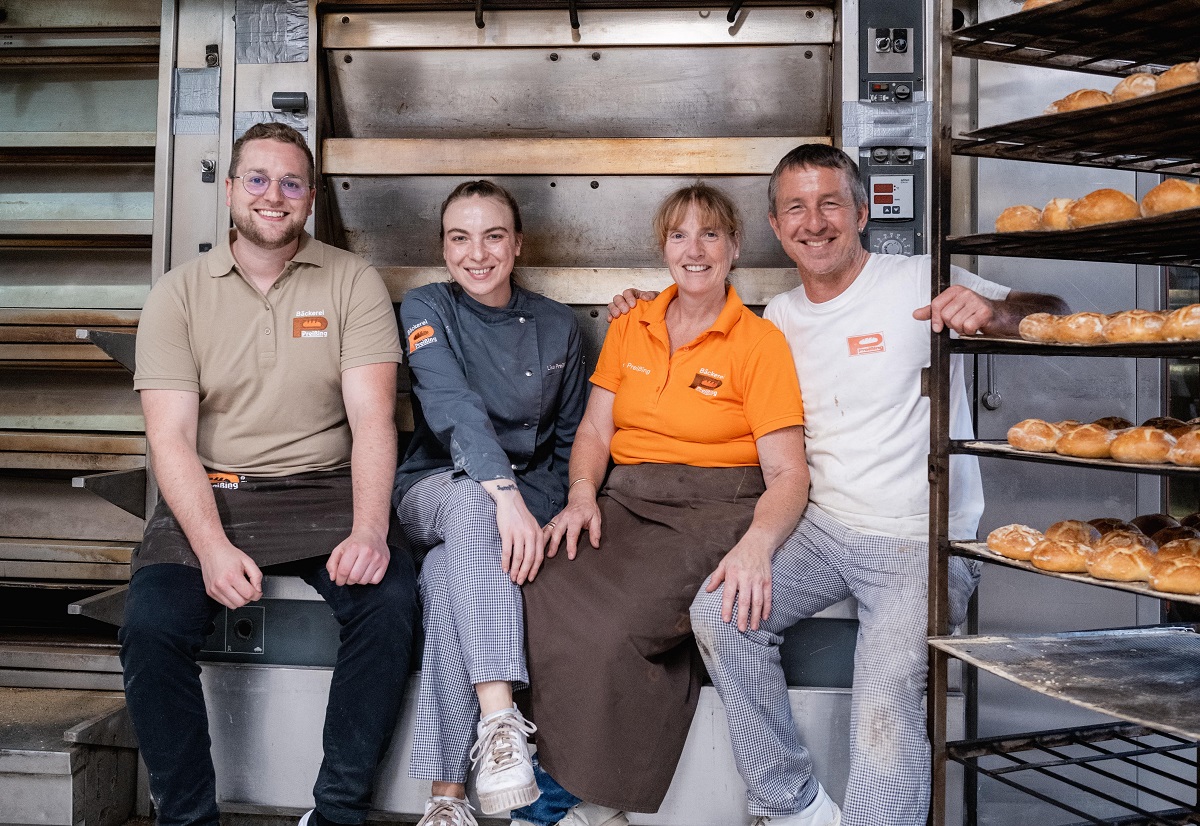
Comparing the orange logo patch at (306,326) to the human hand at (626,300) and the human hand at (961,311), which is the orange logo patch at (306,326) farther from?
the human hand at (961,311)

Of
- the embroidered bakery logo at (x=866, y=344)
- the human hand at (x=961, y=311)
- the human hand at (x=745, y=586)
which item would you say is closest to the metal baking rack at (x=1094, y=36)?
the human hand at (x=961, y=311)

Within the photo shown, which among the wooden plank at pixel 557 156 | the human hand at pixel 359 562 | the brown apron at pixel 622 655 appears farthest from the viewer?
the wooden plank at pixel 557 156

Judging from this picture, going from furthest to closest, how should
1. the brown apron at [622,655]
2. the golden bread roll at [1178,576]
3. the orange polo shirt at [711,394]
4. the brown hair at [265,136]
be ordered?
the brown hair at [265,136] < the orange polo shirt at [711,394] < the brown apron at [622,655] < the golden bread roll at [1178,576]

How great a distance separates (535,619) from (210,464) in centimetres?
89

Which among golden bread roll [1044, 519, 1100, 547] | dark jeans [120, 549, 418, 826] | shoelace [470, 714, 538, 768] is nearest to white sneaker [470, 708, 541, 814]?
shoelace [470, 714, 538, 768]

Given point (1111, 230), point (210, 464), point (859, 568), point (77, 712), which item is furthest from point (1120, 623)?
point (77, 712)

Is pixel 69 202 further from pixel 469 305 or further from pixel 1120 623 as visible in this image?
pixel 1120 623

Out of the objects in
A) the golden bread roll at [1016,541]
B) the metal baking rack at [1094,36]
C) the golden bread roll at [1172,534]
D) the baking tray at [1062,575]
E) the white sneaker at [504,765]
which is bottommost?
the white sneaker at [504,765]

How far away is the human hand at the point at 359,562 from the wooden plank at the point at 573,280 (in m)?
0.86

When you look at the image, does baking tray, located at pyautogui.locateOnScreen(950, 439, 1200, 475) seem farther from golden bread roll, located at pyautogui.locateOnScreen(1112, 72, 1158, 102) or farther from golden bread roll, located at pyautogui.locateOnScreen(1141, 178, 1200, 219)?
golden bread roll, located at pyautogui.locateOnScreen(1112, 72, 1158, 102)

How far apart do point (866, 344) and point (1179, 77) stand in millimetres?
763

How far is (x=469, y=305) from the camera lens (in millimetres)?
2262

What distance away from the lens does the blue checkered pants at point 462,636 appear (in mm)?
1804

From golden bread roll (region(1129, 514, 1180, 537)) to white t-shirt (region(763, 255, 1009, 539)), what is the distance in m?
0.39
